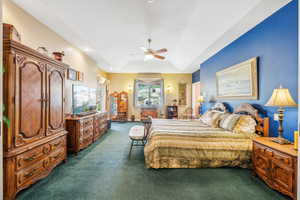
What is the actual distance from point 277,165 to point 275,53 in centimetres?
181

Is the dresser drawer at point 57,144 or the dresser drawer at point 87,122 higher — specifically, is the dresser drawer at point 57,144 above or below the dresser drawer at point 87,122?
below

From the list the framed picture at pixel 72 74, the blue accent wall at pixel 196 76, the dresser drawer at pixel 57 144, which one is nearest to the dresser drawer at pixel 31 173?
the dresser drawer at pixel 57 144

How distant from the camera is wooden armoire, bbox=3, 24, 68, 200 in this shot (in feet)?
5.31

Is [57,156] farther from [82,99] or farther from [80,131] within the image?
[82,99]

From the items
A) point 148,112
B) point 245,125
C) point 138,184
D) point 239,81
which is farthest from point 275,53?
point 148,112

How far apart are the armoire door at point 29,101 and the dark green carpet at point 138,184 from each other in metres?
0.77

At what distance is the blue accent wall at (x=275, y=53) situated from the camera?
6.89ft

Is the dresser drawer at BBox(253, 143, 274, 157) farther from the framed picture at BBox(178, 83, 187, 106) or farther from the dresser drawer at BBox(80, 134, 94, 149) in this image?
the framed picture at BBox(178, 83, 187, 106)

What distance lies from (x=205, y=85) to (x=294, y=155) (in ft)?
12.6

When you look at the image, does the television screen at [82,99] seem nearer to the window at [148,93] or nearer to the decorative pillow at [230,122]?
the decorative pillow at [230,122]

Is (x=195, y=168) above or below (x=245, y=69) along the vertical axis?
below

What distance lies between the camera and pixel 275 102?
1954 millimetres

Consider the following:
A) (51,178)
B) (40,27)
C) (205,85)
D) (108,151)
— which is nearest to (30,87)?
(51,178)

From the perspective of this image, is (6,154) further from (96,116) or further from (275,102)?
(275,102)
